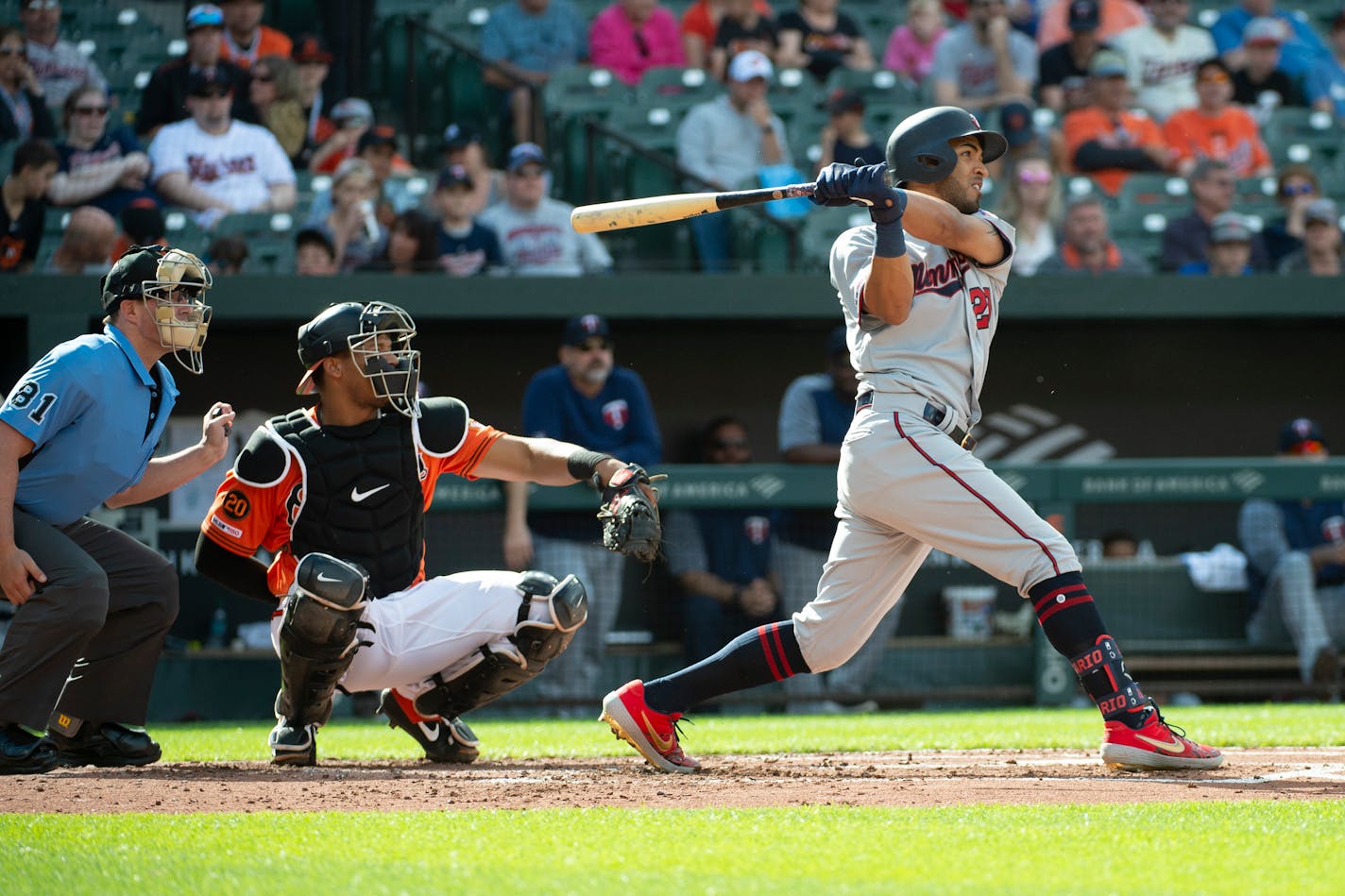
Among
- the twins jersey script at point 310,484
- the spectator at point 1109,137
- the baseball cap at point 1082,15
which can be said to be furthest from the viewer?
the baseball cap at point 1082,15

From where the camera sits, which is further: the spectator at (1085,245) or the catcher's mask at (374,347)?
the spectator at (1085,245)

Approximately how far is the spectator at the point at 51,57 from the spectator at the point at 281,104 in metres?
0.88

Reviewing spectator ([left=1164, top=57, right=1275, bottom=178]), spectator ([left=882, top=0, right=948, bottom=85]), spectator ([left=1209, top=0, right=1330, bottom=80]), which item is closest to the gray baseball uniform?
spectator ([left=1164, top=57, right=1275, bottom=178])

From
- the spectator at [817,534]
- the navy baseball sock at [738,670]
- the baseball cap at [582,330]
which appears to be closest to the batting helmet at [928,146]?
the navy baseball sock at [738,670]

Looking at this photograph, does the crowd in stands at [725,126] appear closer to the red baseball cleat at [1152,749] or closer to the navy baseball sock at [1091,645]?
the navy baseball sock at [1091,645]

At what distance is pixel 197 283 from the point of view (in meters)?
4.43

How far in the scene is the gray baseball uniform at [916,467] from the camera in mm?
3889

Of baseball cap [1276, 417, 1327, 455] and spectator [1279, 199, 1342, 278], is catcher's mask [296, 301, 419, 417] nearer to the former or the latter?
baseball cap [1276, 417, 1327, 455]

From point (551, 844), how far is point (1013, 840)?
0.83 metres

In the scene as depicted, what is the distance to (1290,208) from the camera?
9.82 metres

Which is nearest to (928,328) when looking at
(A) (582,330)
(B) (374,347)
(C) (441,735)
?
(B) (374,347)

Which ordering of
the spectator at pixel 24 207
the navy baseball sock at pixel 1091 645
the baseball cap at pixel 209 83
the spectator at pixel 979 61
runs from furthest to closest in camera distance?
the spectator at pixel 979 61
the baseball cap at pixel 209 83
the spectator at pixel 24 207
the navy baseball sock at pixel 1091 645

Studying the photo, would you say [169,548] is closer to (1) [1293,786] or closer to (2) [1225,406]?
(1) [1293,786]

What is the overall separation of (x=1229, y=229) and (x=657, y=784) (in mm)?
6582
